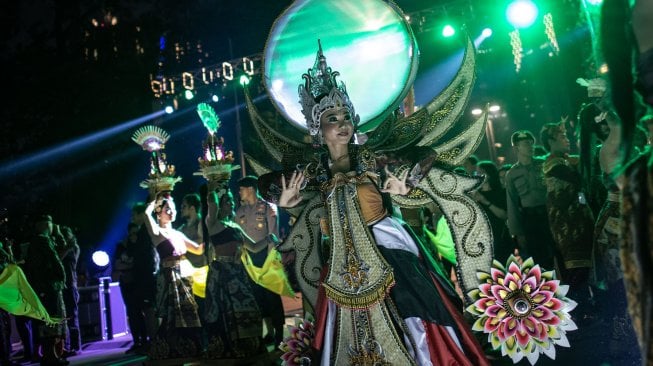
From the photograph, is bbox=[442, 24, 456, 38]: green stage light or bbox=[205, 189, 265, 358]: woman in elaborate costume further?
bbox=[442, 24, 456, 38]: green stage light

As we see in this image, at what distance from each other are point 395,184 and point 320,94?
805mm

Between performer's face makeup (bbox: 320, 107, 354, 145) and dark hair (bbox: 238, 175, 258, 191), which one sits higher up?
dark hair (bbox: 238, 175, 258, 191)

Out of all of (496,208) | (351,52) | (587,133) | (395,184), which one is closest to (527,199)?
(496,208)

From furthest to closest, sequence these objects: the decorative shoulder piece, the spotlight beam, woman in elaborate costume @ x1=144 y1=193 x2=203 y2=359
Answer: the spotlight beam → woman in elaborate costume @ x1=144 y1=193 x2=203 y2=359 → the decorative shoulder piece

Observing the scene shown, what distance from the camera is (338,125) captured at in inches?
150

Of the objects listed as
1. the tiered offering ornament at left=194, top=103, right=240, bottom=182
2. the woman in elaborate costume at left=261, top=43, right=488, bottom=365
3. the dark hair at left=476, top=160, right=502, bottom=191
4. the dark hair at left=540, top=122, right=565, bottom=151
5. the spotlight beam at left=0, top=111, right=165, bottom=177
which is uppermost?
the spotlight beam at left=0, top=111, right=165, bottom=177

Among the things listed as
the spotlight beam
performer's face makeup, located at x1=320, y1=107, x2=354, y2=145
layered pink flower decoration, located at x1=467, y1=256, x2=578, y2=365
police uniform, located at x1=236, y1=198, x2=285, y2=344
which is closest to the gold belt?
police uniform, located at x1=236, y1=198, x2=285, y2=344

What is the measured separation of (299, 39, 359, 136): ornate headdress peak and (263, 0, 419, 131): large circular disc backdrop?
34 cm

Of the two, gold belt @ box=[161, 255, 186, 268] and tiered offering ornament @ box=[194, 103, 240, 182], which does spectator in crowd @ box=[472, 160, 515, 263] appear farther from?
gold belt @ box=[161, 255, 186, 268]

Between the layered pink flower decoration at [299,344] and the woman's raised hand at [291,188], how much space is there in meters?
0.88

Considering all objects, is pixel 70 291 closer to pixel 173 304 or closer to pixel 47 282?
pixel 47 282

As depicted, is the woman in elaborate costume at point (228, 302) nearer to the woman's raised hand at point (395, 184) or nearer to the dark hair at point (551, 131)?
the woman's raised hand at point (395, 184)

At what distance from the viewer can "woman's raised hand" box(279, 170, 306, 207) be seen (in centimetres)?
401

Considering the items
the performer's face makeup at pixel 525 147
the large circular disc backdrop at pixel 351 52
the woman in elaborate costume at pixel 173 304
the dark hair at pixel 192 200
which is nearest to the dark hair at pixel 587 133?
the performer's face makeup at pixel 525 147
